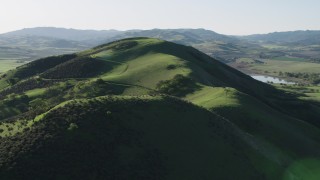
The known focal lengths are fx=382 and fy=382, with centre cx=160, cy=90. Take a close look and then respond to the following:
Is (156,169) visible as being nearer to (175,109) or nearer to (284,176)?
(175,109)

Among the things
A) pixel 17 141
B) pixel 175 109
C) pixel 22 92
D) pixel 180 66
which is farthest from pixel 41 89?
pixel 17 141

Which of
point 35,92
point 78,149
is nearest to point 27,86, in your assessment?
point 35,92

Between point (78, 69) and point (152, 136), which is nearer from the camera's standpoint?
point (152, 136)

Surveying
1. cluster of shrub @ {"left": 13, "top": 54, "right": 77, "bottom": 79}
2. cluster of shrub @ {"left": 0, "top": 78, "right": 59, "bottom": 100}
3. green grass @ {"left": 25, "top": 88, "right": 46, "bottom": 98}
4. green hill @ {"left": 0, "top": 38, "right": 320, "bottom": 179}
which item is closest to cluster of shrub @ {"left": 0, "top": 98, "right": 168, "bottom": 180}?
green hill @ {"left": 0, "top": 38, "right": 320, "bottom": 179}

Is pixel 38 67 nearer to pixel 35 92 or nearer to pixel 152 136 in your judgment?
pixel 35 92

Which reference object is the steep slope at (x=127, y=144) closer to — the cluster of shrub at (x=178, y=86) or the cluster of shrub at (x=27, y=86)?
the cluster of shrub at (x=178, y=86)

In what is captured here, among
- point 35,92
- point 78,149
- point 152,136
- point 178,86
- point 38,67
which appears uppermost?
point 78,149

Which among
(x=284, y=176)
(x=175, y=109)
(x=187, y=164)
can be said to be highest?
(x=175, y=109)

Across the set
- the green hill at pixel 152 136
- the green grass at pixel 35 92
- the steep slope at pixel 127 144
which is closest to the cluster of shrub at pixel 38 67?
the green grass at pixel 35 92
